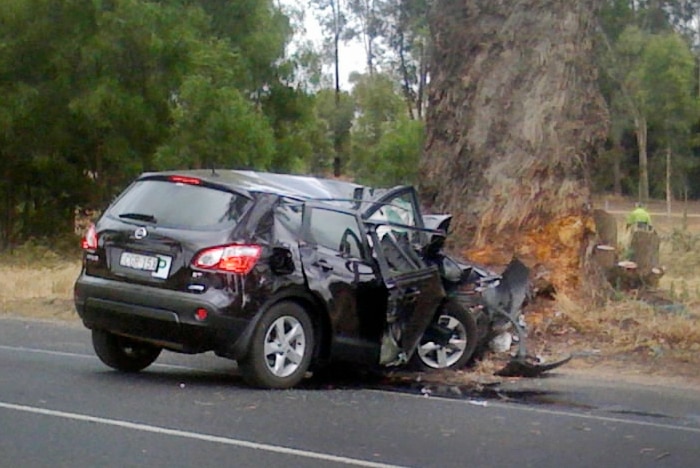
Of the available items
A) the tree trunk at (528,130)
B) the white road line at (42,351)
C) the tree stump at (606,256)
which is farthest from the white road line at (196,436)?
the tree stump at (606,256)

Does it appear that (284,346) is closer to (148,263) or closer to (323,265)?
(323,265)

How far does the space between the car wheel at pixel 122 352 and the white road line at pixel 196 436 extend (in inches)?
67.2

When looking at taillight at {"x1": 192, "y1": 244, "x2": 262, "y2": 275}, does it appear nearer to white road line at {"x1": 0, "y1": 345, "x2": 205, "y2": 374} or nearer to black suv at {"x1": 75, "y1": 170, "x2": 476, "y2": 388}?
black suv at {"x1": 75, "y1": 170, "x2": 476, "y2": 388}

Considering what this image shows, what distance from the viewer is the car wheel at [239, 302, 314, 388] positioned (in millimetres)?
9453

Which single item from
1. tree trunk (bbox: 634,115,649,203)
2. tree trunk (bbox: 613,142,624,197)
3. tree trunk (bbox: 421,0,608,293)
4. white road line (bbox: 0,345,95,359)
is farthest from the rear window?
tree trunk (bbox: 613,142,624,197)

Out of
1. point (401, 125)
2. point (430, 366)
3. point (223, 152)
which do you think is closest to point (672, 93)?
point (401, 125)

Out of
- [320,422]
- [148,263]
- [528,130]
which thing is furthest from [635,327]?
[148,263]

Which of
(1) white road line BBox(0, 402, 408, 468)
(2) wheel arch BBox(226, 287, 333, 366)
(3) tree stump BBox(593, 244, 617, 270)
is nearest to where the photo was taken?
(1) white road line BBox(0, 402, 408, 468)

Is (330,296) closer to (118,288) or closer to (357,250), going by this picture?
(357,250)

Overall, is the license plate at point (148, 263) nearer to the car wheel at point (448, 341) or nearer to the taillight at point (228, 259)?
the taillight at point (228, 259)

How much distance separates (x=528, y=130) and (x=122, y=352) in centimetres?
611

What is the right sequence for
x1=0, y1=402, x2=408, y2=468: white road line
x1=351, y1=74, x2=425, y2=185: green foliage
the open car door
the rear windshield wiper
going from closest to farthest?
x1=0, y1=402, x2=408, y2=468: white road line, the rear windshield wiper, the open car door, x1=351, y1=74, x2=425, y2=185: green foliage

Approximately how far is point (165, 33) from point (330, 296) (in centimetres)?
1695

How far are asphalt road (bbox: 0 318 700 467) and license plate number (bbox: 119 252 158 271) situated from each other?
94cm
